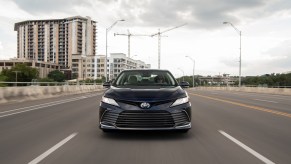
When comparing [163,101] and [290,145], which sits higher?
[163,101]

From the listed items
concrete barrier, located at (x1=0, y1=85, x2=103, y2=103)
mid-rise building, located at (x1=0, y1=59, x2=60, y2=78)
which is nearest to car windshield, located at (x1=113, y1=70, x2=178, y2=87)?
concrete barrier, located at (x1=0, y1=85, x2=103, y2=103)

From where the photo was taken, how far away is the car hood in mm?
7523

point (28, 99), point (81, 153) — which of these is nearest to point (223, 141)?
point (81, 153)

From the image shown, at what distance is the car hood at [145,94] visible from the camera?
24.7ft

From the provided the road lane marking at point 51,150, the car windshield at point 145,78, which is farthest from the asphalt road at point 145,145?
the car windshield at point 145,78

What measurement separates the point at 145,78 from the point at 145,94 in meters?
2.16

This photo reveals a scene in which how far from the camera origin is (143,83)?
9289 millimetres

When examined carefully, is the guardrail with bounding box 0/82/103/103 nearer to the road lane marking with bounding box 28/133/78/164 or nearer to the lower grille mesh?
the road lane marking with bounding box 28/133/78/164

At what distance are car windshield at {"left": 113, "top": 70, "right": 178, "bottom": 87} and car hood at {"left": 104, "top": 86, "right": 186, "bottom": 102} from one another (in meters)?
1.15

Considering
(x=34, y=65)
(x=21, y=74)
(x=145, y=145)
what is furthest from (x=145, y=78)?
(x=34, y=65)

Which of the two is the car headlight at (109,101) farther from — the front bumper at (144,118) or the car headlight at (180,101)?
the car headlight at (180,101)

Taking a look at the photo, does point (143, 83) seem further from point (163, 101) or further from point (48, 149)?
point (48, 149)

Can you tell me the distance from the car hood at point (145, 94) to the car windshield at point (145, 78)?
3.76 feet

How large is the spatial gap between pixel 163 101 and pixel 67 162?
2.47 metres
